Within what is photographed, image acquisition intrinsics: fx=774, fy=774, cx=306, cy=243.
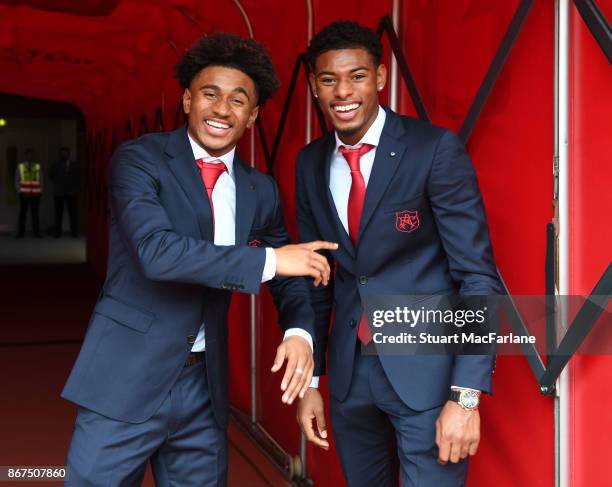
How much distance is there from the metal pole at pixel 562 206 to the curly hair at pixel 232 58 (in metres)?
0.67

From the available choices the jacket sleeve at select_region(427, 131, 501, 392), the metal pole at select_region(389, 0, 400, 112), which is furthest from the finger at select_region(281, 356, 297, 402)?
the metal pole at select_region(389, 0, 400, 112)

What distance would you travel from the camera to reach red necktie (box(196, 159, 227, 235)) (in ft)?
5.93

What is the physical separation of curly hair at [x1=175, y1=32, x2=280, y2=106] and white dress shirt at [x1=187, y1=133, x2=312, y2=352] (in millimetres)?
167

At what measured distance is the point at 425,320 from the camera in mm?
1766

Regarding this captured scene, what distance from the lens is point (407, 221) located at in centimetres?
173

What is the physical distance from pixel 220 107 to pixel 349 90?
0.98 feet

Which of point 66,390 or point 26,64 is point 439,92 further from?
point 26,64

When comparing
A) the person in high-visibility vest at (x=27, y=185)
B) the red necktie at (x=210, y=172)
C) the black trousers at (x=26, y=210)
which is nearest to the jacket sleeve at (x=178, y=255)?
the red necktie at (x=210, y=172)

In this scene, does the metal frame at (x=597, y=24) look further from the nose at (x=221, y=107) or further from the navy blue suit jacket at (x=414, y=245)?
the nose at (x=221, y=107)

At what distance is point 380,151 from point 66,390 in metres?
0.89

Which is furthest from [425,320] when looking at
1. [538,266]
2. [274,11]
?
[274,11]

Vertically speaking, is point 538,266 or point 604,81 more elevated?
point 604,81

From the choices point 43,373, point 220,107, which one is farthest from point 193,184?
point 43,373

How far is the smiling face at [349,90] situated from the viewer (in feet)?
5.87
